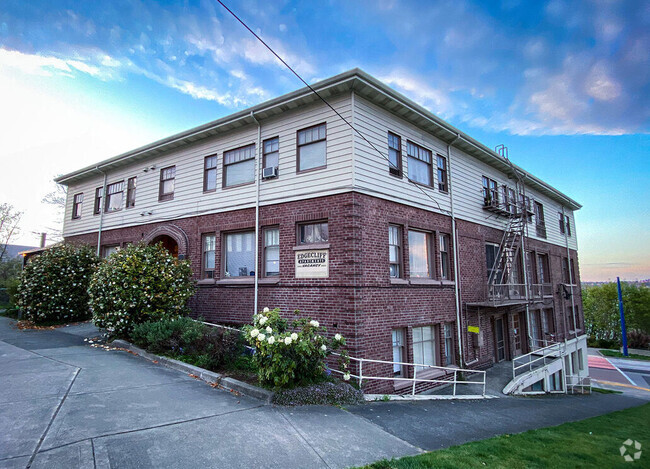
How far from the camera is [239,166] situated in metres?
13.0

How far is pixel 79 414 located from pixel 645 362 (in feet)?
166

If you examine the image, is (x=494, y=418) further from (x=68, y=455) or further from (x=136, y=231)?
(x=136, y=231)

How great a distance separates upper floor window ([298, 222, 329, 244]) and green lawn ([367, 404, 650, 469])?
6090 millimetres

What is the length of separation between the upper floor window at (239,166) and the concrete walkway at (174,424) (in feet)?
21.2

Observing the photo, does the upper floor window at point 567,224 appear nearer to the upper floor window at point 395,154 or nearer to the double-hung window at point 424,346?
the double-hung window at point 424,346

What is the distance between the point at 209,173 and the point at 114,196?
22.8 feet

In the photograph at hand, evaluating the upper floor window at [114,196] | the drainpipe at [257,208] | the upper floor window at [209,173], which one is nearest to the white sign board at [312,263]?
the drainpipe at [257,208]

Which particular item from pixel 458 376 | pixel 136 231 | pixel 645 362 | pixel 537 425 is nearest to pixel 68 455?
pixel 537 425

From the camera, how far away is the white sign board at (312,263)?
10102 mm

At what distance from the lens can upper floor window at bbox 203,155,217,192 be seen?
1377cm

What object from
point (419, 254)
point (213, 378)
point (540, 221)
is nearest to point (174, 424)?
point (213, 378)

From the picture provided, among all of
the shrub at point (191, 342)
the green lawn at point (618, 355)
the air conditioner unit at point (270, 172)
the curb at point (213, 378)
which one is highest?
the air conditioner unit at point (270, 172)

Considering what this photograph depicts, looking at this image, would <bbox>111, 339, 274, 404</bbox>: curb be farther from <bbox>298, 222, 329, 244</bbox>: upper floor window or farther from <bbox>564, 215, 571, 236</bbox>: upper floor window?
<bbox>564, 215, 571, 236</bbox>: upper floor window

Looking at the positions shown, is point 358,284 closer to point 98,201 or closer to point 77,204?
point 98,201
